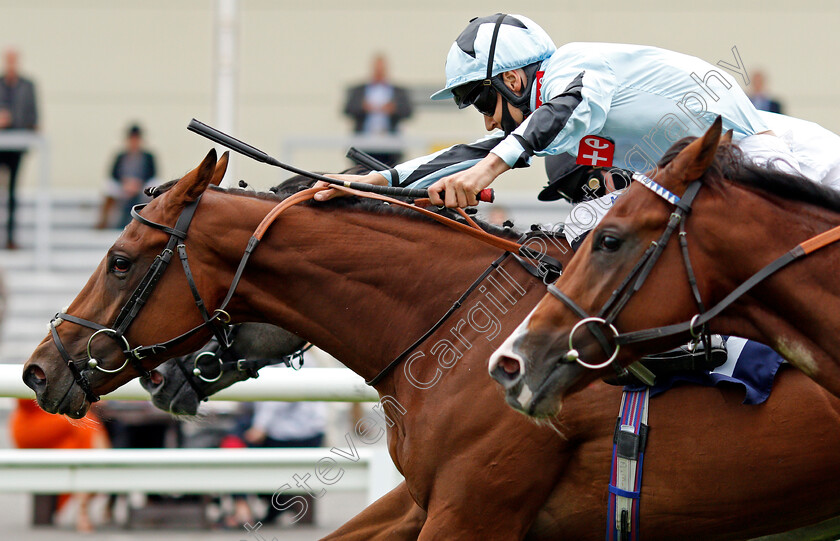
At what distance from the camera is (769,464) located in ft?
11.5

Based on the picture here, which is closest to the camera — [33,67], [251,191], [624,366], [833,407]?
[624,366]

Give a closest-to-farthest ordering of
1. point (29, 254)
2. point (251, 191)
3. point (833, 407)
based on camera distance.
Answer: point (833, 407), point (251, 191), point (29, 254)

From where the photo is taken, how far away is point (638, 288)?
308cm

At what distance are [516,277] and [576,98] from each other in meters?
0.63

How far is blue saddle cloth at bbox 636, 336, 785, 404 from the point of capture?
3.52m

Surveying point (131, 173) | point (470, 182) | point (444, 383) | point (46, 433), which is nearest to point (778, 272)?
point (470, 182)

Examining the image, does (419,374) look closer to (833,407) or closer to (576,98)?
(576,98)

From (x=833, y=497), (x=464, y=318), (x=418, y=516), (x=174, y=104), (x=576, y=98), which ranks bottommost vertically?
(x=174, y=104)

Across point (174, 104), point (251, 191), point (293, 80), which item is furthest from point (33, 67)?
point (251, 191)

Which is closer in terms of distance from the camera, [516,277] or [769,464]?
[769,464]

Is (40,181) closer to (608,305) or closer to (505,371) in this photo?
(505,371)

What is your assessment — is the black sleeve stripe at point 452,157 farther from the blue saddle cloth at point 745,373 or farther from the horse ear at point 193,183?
the blue saddle cloth at point 745,373

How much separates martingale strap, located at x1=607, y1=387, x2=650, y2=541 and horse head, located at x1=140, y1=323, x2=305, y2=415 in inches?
57.8

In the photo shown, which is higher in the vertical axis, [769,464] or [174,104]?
[769,464]
